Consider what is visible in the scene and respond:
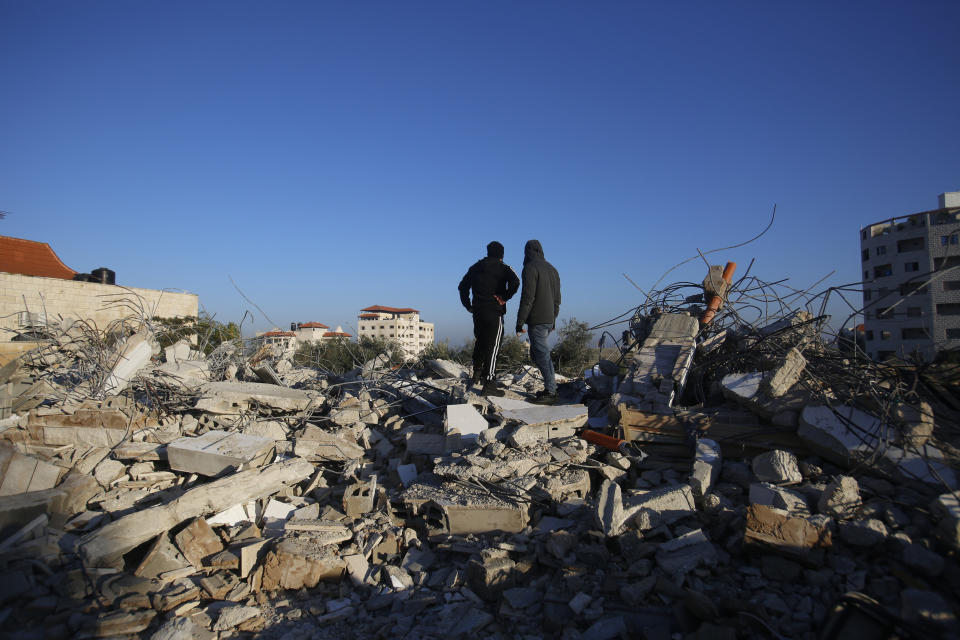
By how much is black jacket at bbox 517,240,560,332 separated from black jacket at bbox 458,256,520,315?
36cm

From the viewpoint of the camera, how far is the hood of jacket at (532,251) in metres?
6.17

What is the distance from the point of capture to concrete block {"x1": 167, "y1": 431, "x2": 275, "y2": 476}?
489 cm

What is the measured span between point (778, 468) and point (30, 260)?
110 feet

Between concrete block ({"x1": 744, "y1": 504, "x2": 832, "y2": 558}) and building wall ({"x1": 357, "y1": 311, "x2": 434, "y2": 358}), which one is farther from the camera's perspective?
building wall ({"x1": 357, "y1": 311, "x2": 434, "y2": 358})

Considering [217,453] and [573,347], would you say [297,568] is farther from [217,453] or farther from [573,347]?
[573,347]

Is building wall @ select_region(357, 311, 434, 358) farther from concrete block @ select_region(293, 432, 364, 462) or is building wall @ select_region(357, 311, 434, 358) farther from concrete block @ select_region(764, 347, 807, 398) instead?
concrete block @ select_region(764, 347, 807, 398)

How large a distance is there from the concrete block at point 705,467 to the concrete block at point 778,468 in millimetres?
285

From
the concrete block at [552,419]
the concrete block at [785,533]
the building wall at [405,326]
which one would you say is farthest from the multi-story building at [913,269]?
the concrete block at [785,533]

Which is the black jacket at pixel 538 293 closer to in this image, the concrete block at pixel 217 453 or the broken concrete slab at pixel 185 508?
the broken concrete slab at pixel 185 508

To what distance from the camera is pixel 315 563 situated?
3.73 m

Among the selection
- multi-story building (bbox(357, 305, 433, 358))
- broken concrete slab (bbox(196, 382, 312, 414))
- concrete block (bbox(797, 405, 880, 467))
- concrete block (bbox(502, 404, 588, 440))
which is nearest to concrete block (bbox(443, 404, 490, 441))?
concrete block (bbox(502, 404, 588, 440))

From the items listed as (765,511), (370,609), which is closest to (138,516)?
(370,609)

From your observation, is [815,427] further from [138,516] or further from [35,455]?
[35,455]

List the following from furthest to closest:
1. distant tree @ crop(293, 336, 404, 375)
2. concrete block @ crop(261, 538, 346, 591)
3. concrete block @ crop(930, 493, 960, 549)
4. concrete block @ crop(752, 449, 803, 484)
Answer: distant tree @ crop(293, 336, 404, 375) < concrete block @ crop(752, 449, 803, 484) < concrete block @ crop(261, 538, 346, 591) < concrete block @ crop(930, 493, 960, 549)
